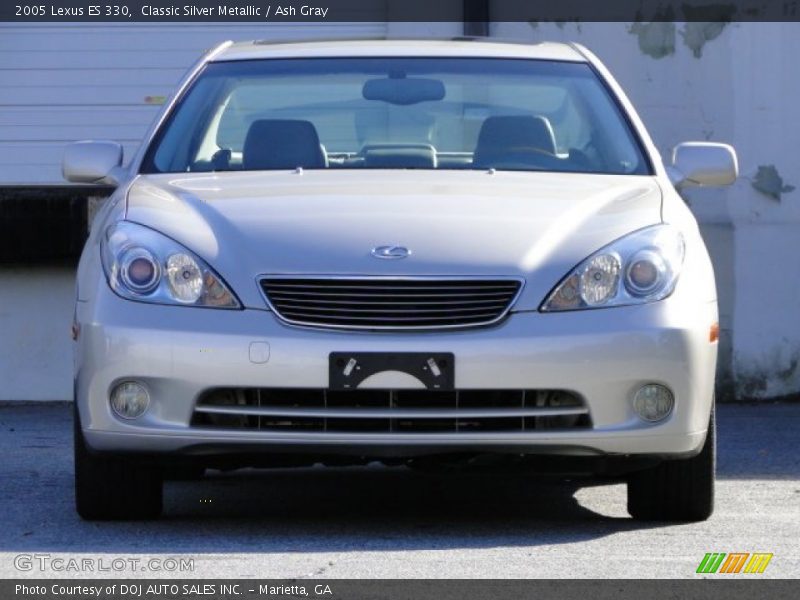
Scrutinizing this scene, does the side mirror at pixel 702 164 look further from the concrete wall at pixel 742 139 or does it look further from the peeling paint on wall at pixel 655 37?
the peeling paint on wall at pixel 655 37

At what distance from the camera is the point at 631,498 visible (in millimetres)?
6195

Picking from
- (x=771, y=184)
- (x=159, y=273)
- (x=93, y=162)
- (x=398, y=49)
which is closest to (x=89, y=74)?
(x=771, y=184)

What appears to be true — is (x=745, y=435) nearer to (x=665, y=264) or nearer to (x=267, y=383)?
(x=665, y=264)

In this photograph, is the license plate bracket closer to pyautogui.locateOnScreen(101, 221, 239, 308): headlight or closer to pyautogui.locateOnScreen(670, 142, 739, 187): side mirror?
pyautogui.locateOnScreen(101, 221, 239, 308): headlight

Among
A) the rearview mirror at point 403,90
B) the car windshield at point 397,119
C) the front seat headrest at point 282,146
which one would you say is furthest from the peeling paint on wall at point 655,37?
the front seat headrest at point 282,146

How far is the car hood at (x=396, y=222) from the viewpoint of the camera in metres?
5.68

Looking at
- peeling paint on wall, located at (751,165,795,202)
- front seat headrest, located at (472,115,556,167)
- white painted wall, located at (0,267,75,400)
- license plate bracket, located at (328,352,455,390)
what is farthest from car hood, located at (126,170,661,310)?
white painted wall, located at (0,267,75,400)

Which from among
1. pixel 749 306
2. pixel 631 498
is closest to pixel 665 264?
pixel 631 498

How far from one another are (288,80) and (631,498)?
204cm

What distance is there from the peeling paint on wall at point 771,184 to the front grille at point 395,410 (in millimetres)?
5495

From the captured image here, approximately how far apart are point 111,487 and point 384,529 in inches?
33.6

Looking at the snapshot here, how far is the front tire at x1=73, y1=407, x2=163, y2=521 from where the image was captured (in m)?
5.98

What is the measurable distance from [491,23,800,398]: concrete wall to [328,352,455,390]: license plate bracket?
214 inches
